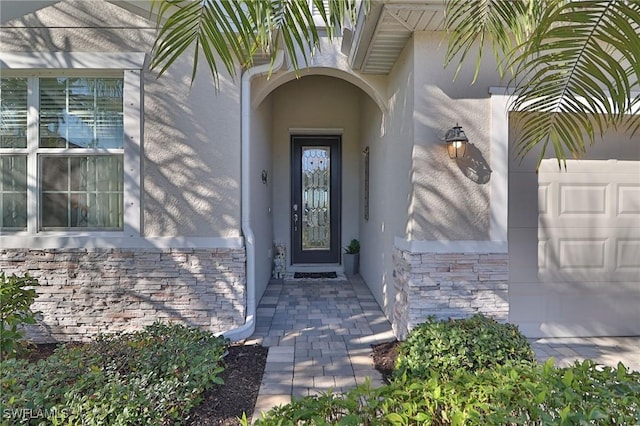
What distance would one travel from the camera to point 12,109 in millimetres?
4152

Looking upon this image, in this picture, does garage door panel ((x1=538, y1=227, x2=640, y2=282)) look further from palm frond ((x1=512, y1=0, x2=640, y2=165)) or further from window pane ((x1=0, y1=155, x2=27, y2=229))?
window pane ((x1=0, y1=155, x2=27, y2=229))

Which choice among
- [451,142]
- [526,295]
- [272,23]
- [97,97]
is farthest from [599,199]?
[97,97]

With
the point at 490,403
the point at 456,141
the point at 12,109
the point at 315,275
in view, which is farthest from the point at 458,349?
the point at 12,109

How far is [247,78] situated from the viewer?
430 cm

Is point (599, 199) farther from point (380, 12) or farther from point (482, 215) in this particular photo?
point (380, 12)

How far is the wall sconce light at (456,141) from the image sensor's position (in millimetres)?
3598

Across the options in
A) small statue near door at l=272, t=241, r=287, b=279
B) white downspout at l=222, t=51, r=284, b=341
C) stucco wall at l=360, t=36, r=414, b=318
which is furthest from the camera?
small statue near door at l=272, t=241, r=287, b=279

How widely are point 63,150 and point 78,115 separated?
16.5 inches

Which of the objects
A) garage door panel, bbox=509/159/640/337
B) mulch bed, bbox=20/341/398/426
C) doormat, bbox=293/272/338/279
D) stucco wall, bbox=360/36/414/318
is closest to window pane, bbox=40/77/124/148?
mulch bed, bbox=20/341/398/426

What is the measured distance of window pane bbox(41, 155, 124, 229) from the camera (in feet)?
13.8

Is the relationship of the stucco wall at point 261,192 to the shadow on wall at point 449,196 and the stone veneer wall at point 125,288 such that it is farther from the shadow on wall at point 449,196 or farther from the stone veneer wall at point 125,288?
the shadow on wall at point 449,196

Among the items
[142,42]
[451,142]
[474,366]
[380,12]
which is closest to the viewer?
[474,366]

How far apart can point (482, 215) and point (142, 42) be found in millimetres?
4038

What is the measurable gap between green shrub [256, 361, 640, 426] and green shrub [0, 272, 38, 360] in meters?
2.14
